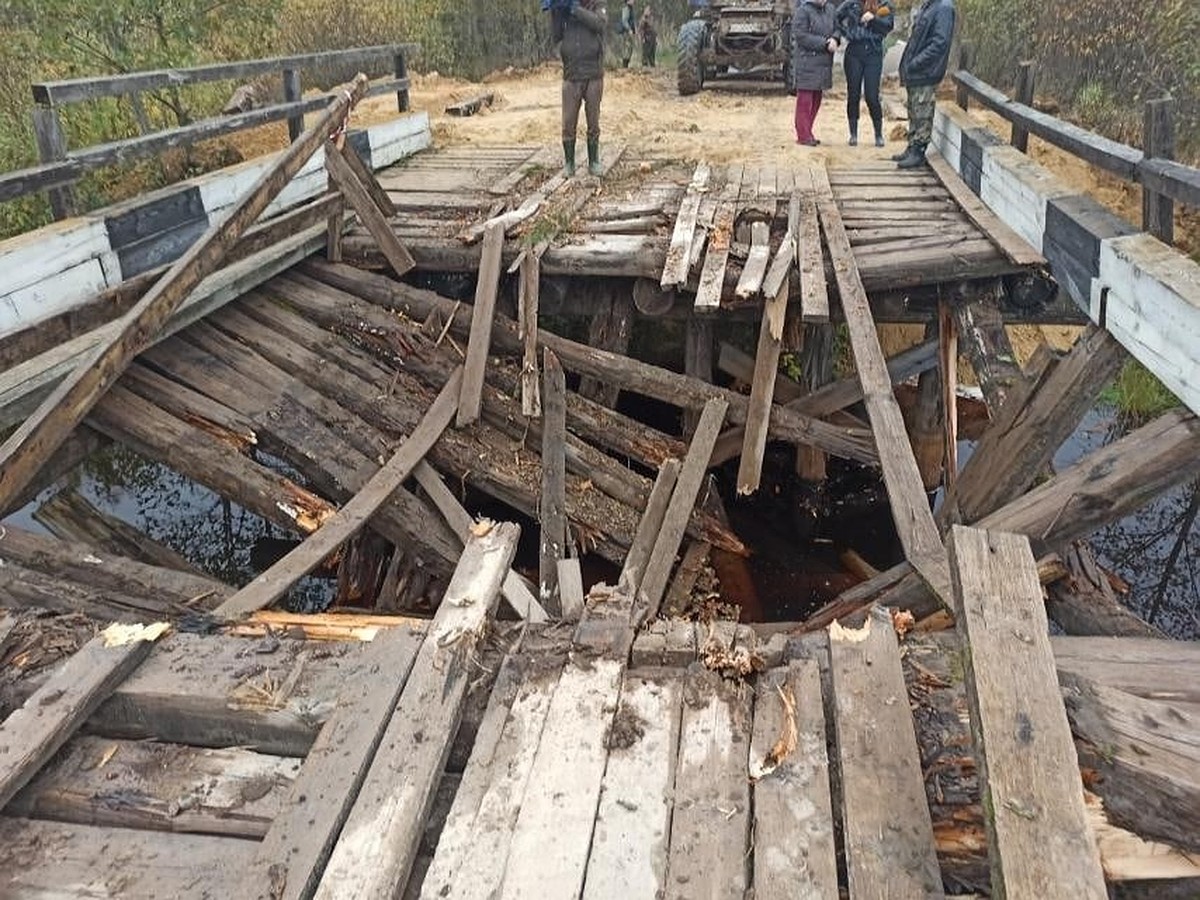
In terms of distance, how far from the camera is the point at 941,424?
25.0ft

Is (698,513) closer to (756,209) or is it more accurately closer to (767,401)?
(767,401)

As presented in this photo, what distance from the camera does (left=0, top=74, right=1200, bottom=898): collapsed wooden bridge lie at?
1.82 metres

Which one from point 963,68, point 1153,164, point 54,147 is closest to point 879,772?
point 1153,164

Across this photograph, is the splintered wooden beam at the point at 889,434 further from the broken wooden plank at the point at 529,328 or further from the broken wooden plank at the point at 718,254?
the broken wooden plank at the point at 529,328

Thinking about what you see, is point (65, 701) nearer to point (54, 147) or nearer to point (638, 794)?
point (638, 794)

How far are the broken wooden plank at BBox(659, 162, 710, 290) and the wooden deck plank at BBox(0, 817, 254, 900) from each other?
15.9ft

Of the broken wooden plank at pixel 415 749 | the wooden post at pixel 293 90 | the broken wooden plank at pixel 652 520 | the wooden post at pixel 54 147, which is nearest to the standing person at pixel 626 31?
the wooden post at pixel 293 90

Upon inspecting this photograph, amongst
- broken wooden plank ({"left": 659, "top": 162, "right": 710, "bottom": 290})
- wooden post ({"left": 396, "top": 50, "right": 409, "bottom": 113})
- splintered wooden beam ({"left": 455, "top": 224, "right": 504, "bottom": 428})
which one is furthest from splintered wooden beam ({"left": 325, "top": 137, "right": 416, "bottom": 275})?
wooden post ({"left": 396, "top": 50, "right": 409, "bottom": 113})

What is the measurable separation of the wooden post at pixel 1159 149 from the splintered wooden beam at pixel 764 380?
7.07 feet

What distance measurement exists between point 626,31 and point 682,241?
13.5 m

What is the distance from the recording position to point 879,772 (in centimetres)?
194

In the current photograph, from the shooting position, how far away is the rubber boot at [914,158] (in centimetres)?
904

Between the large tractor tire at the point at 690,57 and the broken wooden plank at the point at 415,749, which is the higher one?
the large tractor tire at the point at 690,57

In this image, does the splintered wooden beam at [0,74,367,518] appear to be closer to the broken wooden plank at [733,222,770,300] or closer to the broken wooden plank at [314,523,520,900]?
the broken wooden plank at [314,523,520,900]
